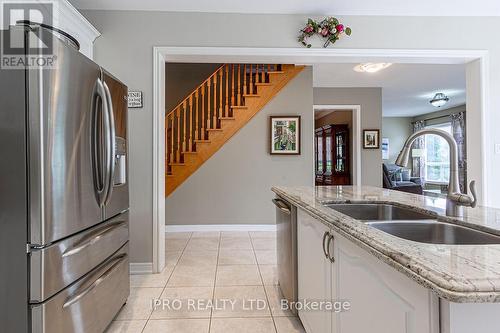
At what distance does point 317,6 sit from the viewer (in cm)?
284

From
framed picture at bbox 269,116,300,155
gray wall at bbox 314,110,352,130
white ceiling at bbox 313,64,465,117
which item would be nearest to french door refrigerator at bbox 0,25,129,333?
framed picture at bbox 269,116,300,155

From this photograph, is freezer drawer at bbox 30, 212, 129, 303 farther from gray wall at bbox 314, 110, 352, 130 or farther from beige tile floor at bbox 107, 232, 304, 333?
gray wall at bbox 314, 110, 352, 130

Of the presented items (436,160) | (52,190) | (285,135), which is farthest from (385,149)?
(52,190)

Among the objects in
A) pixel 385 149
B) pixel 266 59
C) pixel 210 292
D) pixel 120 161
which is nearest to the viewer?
pixel 120 161

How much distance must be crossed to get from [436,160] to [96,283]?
10.5 meters

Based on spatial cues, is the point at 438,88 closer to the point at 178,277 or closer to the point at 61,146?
the point at 178,277

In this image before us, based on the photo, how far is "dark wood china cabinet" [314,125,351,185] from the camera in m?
6.39

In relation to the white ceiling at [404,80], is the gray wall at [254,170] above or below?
below

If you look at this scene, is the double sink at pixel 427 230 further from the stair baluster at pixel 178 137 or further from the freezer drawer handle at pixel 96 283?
the stair baluster at pixel 178 137

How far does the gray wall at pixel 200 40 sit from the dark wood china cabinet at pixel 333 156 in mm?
3326

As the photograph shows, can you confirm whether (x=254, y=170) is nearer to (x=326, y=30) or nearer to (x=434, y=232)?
(x=326, y=30)

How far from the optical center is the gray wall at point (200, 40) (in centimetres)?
284

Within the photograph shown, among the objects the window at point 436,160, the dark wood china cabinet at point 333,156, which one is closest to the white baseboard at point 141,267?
Result: the dark wood china cabinet at point 333,156

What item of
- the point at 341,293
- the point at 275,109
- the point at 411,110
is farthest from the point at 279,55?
the point at 411,110
